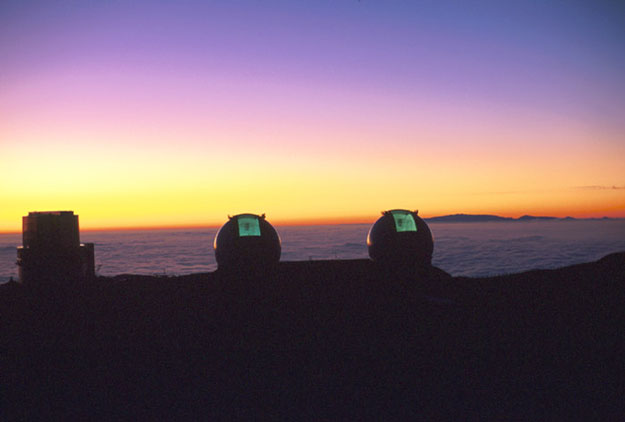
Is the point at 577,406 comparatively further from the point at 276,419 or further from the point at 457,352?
the point at 276,419

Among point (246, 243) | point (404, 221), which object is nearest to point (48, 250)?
point (246, 243)

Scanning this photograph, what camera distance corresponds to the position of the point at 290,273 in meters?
12.7

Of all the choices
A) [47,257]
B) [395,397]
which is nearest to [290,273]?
[47,257]

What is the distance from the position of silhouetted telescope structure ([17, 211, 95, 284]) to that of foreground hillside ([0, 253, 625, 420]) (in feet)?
1.47

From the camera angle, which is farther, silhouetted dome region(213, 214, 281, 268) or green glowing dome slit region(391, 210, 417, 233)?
green glowing dome slit region(391, 210, 417, 233)

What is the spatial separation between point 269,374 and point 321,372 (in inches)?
30.4

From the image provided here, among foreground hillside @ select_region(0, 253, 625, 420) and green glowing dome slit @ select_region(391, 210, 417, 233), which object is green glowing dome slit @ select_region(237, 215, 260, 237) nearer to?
foreground hillside @ select_region(0, 253, 625, 420)

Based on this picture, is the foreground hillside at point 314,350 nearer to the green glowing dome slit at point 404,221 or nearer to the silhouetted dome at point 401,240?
the silhouetted dome at point 401,240

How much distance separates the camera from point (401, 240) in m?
11.2

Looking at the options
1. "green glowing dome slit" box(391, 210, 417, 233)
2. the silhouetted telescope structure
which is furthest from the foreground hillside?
"green glowing dome slit" box(391, 210, 417, 233)

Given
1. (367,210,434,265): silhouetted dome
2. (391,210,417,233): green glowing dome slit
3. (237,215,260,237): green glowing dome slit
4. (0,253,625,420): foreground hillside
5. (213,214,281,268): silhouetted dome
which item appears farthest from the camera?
(391,210,417,233): green glowing dome slit

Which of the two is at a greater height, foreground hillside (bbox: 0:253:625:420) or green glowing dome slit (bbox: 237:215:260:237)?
green glowing dome slit (bbox: 237:215:260:237)

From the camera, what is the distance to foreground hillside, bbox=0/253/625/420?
493 centimetres

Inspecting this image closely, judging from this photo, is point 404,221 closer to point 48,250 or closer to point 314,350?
point 314,350
